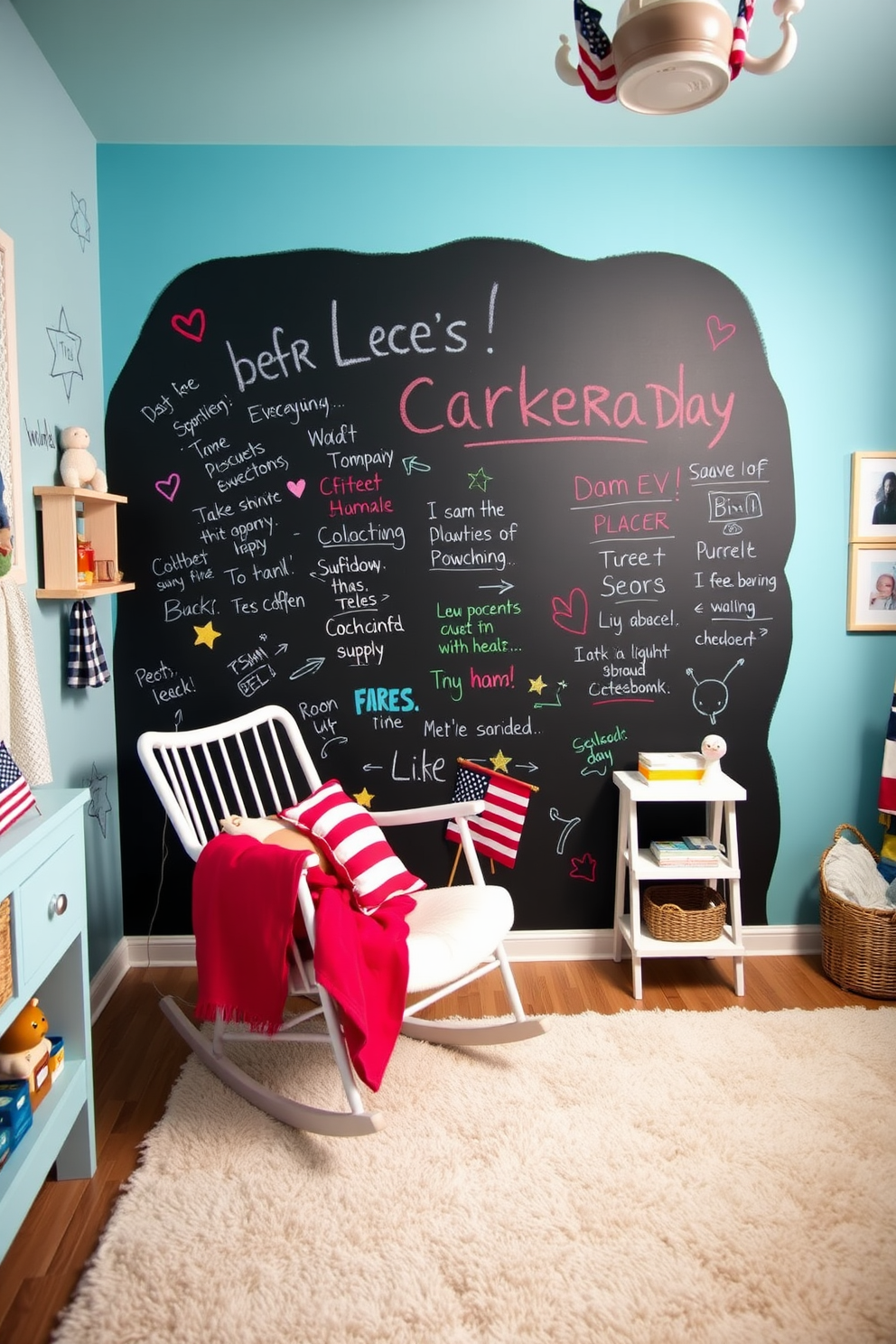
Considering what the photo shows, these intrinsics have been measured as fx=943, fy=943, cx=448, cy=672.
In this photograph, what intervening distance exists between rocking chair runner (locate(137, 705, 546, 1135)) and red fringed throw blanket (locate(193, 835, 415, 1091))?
0.04 metres

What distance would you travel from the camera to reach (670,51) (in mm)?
1800

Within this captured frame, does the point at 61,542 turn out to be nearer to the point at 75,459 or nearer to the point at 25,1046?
the point at 75,459

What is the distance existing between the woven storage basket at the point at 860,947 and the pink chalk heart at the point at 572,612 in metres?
1.13

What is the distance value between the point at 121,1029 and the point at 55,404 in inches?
69.0

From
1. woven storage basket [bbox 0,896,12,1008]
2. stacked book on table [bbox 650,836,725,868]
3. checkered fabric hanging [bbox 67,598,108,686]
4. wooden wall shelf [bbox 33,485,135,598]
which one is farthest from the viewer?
stacked book on table [bbox 650,836,725,868]

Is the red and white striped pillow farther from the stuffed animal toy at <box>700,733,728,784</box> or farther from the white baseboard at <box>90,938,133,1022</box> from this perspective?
the stuffed animal toy at <box>700,733,728,784</box>

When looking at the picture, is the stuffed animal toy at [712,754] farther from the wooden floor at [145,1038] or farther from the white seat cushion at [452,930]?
the white seat cushion at [452,930]

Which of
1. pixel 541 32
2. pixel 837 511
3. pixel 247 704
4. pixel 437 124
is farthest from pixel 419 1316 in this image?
pixel 437 124

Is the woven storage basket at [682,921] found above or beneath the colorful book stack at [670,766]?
beneath

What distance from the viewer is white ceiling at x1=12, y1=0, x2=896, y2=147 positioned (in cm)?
223

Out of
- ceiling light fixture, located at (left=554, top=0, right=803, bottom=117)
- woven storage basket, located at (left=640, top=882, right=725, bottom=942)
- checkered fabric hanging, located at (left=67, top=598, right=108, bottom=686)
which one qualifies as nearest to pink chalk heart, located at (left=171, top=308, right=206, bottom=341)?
checkered fabric hanging, located at (left=67, top=598, right=108, bottom=686)

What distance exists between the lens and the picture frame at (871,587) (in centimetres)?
305

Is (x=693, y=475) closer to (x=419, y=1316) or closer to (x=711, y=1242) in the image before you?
(x=711, y=1242)

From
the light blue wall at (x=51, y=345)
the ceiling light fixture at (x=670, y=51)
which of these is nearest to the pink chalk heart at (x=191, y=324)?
the light blue wall at (x=51, y=345)
